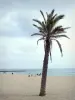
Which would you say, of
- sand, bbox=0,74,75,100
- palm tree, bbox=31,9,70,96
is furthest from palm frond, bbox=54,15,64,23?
sand, bbox=0,74,75,100

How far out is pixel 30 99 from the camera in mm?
12656

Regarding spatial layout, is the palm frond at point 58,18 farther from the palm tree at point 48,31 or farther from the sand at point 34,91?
the sand at point 34,91

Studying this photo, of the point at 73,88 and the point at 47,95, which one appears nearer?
the point at 73,88

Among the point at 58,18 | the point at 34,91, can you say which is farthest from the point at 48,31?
the point at 34,91

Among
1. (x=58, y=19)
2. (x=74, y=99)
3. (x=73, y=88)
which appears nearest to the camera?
(x=74, y=99)

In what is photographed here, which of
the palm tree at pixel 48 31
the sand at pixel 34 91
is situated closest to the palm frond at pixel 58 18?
the palm tree at pixel 48 31

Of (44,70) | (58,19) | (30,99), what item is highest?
(58,19)

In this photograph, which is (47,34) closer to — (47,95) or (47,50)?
(47,50)

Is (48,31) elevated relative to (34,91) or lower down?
elevated

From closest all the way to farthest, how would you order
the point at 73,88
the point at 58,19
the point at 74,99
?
the point at 74,99, the point at 73,88, the point at 58,19

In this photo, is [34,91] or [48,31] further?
[34,91]

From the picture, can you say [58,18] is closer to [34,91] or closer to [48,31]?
[48,31]

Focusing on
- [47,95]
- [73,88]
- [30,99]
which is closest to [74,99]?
[73,88]

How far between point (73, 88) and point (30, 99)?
1814mm
